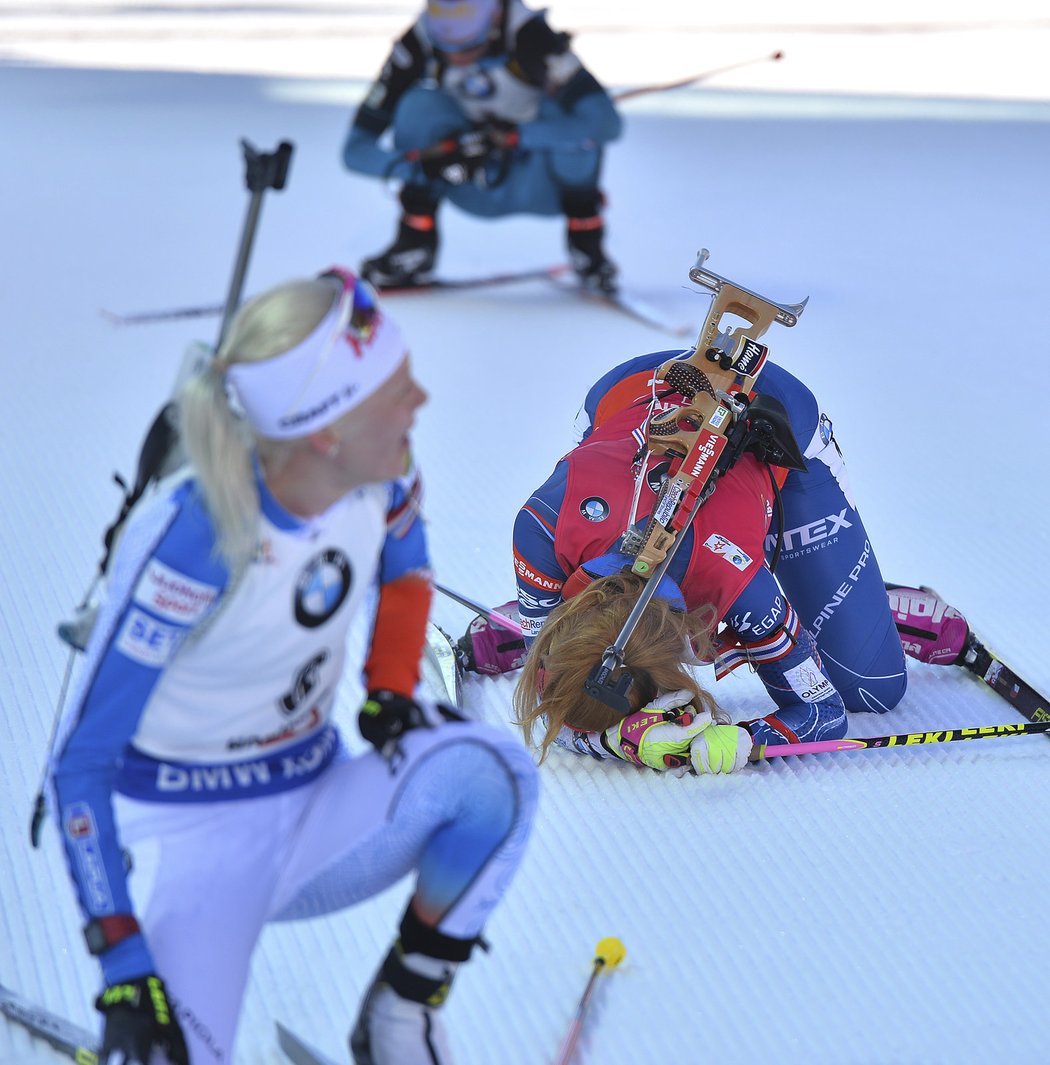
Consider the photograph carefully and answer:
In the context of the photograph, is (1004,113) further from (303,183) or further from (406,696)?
(406,696)

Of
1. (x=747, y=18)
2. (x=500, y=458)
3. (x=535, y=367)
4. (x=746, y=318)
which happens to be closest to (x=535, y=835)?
(x=746, y=318)

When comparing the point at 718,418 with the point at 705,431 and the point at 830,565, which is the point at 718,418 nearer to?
the point at 705,431

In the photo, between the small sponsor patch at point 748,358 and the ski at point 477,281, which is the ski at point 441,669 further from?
the ski at point 477,281

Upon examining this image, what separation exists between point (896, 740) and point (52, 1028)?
1.31 metres

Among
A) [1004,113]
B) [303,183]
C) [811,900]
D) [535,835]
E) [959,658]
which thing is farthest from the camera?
[1004,113]

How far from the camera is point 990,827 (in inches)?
81.4

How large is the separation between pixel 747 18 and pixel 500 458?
6.98 metres

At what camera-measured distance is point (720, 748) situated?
6.73 ft

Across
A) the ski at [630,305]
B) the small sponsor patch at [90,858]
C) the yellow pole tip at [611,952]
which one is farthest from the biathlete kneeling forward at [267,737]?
the ski at [630,305]

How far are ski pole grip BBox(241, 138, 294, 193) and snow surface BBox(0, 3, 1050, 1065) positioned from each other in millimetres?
998

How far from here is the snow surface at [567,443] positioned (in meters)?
1.74

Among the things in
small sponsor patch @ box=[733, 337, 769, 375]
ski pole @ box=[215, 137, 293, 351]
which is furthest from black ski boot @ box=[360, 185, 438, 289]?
ski pole @ box=[215, 137, 293, 351]

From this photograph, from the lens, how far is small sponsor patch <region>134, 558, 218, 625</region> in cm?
123

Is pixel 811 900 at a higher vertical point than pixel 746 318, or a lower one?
lower
